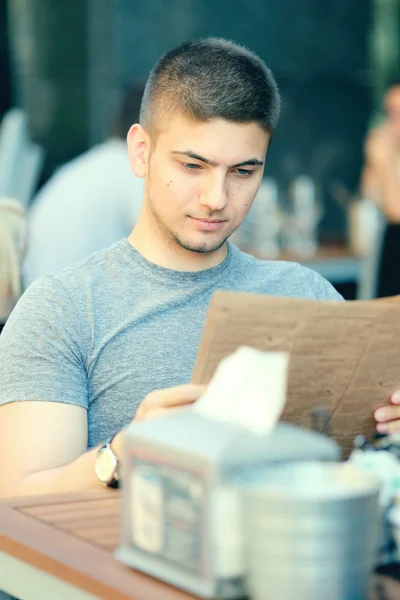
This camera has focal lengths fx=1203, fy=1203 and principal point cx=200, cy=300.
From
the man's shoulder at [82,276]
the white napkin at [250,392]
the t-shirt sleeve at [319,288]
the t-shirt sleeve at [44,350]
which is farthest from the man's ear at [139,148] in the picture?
the white napkin at [250,392]

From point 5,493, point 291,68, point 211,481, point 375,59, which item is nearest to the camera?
point 211,481

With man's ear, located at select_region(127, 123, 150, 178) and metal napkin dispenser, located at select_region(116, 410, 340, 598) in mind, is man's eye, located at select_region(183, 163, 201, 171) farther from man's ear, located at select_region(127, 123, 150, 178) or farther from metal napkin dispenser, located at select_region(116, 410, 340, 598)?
metal napkin dispenser, located at select_region(116, 410, 340, 598)

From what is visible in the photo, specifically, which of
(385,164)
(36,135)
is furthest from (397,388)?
(36,135)

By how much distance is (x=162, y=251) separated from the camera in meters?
1.96

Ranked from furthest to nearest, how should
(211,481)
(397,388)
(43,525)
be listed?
(397,388), (43,525), (211,481)

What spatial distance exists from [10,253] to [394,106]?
3455 millimetres

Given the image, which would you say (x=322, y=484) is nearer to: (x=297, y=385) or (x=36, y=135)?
(x=297, y=385)

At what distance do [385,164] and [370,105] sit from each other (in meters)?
1.49

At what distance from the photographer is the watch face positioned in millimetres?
1569

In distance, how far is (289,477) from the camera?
3.77ft

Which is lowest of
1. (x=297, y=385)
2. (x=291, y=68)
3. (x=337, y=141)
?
(x=337, y=141)

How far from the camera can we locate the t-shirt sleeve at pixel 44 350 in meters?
1.74

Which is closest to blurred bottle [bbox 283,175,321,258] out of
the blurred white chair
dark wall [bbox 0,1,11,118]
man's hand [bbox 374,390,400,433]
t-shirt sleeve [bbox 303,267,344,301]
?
the blurred white chair

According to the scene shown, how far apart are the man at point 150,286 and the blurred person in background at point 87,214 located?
2045 mm
